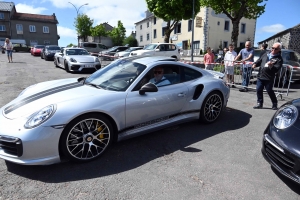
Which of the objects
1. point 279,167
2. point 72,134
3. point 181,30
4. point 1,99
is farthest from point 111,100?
point 181,30

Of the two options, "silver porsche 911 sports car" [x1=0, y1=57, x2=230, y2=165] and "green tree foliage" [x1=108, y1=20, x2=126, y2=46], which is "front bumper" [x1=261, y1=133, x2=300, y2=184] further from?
"green tree foliage" [x1=108, y1=20, x2=126, y2=46]

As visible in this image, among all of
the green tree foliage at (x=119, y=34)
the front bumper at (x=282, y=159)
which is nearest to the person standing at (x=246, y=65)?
the front bumper at (x=282, y=159)

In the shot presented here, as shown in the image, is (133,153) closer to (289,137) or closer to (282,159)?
(282,159)

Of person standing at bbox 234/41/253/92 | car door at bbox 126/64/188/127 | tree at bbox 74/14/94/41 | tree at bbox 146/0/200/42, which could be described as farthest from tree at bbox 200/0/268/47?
tree at bbox 74/14/94/41

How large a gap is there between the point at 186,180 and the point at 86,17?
48.4 meters

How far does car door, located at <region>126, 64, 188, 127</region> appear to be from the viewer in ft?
10.2

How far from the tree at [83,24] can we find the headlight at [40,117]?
46840 mm

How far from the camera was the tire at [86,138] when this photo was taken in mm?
2639

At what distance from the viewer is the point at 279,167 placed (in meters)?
2.36

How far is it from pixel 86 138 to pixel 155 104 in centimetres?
115

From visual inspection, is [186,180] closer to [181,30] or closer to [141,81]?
[141,81]

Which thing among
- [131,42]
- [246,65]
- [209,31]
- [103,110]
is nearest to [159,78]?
[103,110]

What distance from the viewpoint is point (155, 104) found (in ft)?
11.0

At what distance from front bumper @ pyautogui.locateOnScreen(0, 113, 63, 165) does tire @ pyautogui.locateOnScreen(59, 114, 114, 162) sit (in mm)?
137
